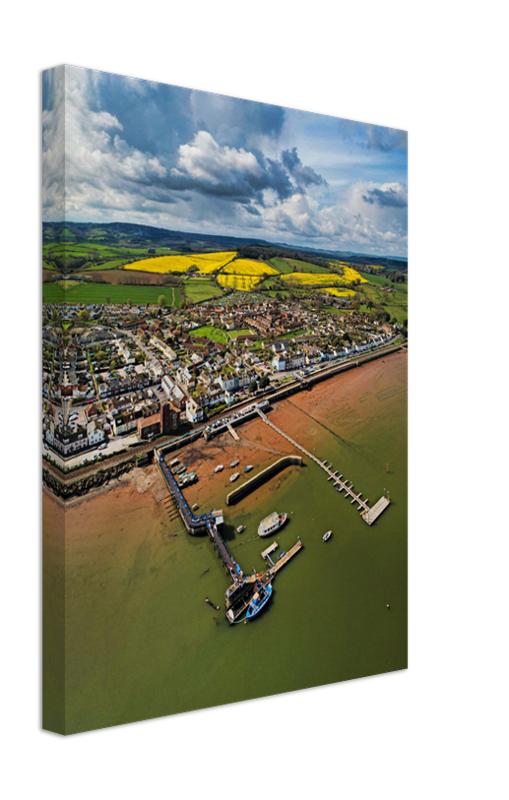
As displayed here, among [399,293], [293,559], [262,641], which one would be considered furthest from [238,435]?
[399,293]

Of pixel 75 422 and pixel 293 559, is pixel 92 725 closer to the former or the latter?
pixel 293 559

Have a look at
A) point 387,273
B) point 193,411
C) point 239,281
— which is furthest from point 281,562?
point 387,273

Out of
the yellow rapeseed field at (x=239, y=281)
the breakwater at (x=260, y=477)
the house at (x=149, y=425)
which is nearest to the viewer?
the house at (x=149, y=425)

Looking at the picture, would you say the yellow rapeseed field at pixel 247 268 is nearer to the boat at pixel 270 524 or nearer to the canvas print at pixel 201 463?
the canvas print at pixel 201 463

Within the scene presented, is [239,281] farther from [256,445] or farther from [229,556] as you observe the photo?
[229,556]

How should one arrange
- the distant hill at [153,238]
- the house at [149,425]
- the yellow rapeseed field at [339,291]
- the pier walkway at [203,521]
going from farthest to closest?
1. the yellow rapeseed field at [339,291]
2. the house at [149,425]
3. the pier walkway at [203,521]
4. the distant hill at [153,238]

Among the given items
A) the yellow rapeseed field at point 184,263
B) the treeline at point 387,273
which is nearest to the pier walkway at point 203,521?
the yellow rapeseed field at point 184,263

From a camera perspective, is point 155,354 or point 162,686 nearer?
point 162,686
